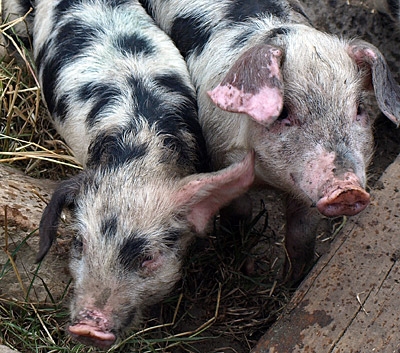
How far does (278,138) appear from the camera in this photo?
3611 mm

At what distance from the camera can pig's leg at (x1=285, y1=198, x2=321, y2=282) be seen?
430 cm

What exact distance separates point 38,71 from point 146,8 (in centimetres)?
75

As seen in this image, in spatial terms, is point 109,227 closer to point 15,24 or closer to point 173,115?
point 173,115

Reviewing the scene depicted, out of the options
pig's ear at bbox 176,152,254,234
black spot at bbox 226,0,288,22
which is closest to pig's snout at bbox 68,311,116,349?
pig's ear at bbox 176,152,254,234

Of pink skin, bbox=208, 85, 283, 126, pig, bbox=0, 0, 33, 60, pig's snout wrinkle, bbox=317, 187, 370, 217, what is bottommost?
pig, bbox=0, 0, 33, 60

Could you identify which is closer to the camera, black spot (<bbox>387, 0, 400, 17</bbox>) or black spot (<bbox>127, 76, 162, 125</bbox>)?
black spot (<bbox>127, 76, 162, 125</bbox>)

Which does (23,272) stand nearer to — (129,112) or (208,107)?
(129,112)

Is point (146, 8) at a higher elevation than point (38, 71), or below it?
higher

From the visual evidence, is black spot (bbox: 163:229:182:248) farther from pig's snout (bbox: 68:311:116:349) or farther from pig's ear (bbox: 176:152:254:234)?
pig's snout (bbox: 68:311:116:349)

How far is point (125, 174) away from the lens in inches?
139

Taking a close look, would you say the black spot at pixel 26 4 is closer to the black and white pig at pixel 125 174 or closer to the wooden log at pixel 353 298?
the black and white pig at pixel 125 174

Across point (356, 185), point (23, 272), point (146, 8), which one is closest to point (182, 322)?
point (23, 272)

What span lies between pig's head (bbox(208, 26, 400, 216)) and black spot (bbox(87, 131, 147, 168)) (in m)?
0.46

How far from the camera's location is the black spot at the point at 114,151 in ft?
11.8
